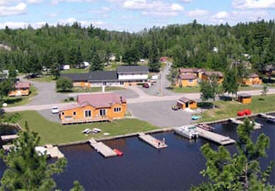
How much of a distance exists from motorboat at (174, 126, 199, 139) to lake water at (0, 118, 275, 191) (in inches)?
32.3

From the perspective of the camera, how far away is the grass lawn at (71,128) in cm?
5257

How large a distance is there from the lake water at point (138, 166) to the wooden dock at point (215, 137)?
3.01 ft

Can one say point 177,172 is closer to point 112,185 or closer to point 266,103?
point 112,185

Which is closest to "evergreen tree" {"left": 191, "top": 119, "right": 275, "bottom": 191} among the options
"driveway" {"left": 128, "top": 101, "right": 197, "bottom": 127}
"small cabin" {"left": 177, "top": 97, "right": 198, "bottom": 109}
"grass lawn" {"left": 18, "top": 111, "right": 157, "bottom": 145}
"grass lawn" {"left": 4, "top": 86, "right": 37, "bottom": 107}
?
"grass lawn" {"left": 18, "top": 111, "right": 157, "bottom": 145}

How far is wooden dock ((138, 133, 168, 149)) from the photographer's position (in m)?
49.9

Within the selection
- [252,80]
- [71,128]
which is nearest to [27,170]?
[71,128]

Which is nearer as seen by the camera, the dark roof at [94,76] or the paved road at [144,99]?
the paved road at [144,99]

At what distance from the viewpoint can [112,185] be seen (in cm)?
3825

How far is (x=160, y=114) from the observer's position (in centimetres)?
6412

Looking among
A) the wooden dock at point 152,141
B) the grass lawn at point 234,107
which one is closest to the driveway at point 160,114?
the grass lawn at point 234,107

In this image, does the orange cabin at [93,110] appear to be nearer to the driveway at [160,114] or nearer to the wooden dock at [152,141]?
the driveway at [160,114]

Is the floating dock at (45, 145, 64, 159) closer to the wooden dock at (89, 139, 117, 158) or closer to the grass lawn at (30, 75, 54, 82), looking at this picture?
the wooden dock at (89, 139, 117, 158)

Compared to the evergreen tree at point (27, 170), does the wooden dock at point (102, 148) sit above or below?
below

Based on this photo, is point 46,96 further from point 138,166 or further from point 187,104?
point 138,166
